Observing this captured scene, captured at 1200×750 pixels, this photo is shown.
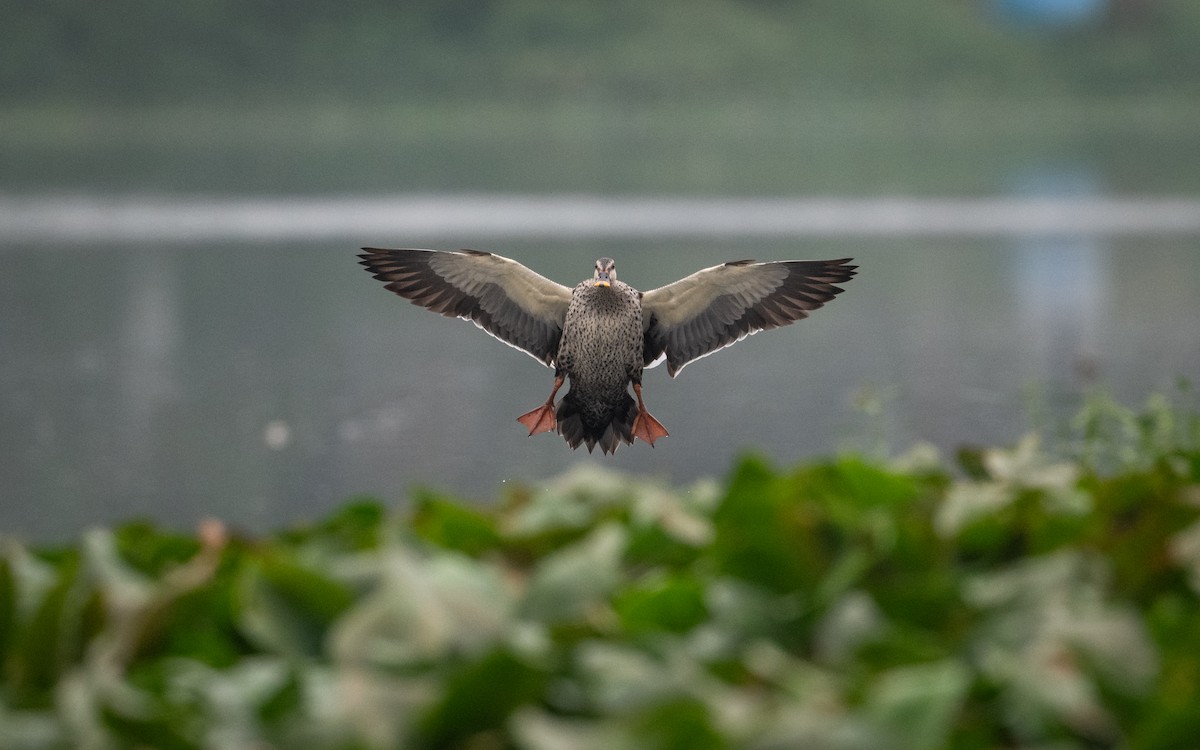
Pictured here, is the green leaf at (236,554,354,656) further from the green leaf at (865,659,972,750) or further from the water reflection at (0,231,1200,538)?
the water reflection at (0,231,1200,538)

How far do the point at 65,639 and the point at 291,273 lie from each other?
10.5 m

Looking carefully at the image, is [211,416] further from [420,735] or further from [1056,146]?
[1056,146]

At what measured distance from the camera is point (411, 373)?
25.2ft

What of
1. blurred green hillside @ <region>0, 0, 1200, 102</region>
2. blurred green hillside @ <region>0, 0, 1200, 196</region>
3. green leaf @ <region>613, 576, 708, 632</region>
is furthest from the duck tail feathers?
blurred green hillside @ <region>0, 0, 1200, 102</region>

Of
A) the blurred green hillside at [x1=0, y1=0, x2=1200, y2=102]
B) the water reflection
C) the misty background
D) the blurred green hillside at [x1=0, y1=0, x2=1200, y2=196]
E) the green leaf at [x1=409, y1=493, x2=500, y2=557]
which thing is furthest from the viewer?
the blurred green hillside at [x1=0, y1=0, x2=1200, y2=102]

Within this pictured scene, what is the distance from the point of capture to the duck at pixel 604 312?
3.84m

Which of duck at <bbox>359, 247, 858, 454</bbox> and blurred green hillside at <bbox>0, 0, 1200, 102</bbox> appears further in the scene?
blurred green hillside at <bbox>0, 0, 1200, 102</bbox>

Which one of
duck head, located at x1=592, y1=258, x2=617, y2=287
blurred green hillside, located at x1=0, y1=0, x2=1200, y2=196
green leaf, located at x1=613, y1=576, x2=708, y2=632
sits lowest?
green leaf, located at x1=613, y1=576, x2=708, y2=632

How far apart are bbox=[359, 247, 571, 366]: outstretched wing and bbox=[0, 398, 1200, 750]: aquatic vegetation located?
2263mm

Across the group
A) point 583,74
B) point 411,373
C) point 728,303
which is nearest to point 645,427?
point 728,303

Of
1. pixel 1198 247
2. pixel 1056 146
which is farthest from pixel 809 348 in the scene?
pixel 1056 146

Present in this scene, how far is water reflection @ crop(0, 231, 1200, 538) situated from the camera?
18.1 feet

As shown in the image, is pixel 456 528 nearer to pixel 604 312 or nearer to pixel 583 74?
pixel 604 312

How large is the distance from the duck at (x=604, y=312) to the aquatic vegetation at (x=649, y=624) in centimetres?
210
